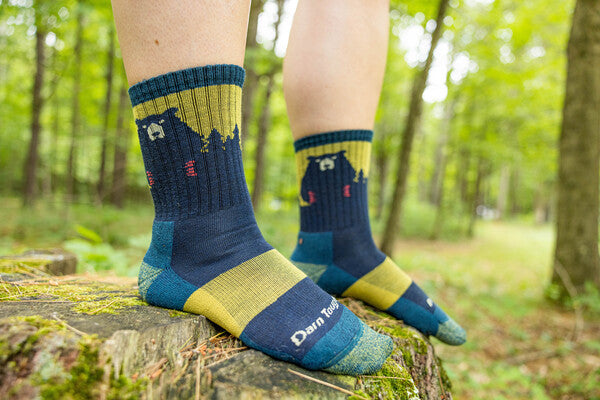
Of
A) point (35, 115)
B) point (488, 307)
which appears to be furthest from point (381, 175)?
point (35, 115)

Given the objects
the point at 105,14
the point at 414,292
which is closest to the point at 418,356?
the point at 414,292

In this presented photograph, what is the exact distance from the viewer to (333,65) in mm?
947

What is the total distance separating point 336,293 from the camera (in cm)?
108

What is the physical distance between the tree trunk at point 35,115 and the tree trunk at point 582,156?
25.0 feet

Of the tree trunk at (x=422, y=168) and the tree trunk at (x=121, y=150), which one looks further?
the tree trunk at (x=422, y=168)

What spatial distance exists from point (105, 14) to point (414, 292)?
5.22 m

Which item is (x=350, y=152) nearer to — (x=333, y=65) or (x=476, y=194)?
(x=333, y=65)

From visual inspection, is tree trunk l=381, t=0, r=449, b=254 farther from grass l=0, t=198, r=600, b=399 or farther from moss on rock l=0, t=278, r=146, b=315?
moss on rock l=0, t=278, r=146, b=315

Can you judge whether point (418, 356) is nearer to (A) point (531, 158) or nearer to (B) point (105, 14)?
(B) point (105, 14)

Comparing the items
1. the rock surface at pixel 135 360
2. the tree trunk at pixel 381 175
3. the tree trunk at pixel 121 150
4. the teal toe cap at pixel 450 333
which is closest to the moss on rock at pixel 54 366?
the rock surface at pixel 135 360

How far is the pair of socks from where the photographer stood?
2.15ft

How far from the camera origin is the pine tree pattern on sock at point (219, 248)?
65cm

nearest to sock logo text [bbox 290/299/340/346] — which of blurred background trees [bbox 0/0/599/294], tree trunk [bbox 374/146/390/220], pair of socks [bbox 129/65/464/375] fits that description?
pair of socks [bbox 129/65/464/375]

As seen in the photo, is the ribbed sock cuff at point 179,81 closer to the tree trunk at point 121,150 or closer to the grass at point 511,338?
the grass at point 511,338
